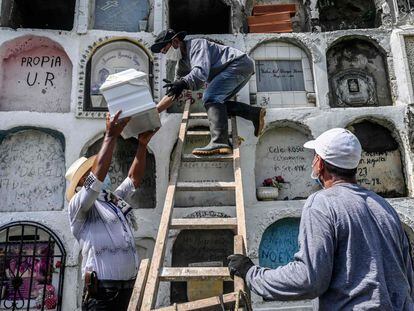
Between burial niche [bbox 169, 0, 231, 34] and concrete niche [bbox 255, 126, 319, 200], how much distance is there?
186cm

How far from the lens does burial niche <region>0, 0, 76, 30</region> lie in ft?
17.9

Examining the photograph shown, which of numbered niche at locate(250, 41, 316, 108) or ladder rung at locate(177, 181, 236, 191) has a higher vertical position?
numbered niche at locate(250, 41, 316, 108)

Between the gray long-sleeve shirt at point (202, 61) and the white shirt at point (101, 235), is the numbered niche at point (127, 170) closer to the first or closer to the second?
the gray long-sleeve shirt at point (202, 61)

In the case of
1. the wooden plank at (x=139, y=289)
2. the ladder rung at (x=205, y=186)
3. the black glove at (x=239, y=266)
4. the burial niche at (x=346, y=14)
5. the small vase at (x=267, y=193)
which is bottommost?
the wooden plank at (x=139, y=289)

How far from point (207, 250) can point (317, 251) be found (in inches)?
128

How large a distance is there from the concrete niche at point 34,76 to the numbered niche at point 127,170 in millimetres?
885

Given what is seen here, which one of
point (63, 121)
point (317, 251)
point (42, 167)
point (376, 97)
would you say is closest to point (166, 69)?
point (63, 121)

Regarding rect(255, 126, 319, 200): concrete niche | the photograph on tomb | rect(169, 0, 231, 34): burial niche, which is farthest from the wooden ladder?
A: rect(169, 0, 231, 34): burial niche

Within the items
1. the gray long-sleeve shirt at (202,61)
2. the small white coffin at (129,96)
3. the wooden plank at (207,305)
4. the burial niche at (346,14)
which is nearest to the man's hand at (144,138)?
the small white coffin at (129,96)

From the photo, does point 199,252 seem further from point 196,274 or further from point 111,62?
point 111,62

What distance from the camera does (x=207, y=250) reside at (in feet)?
15.4

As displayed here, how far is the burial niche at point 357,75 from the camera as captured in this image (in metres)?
5.39

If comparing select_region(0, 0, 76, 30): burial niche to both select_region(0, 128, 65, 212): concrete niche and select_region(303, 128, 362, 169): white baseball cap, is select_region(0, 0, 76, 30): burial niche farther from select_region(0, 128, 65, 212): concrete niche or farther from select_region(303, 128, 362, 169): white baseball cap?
select_region(303, 128, 362, 169): white baseball cap

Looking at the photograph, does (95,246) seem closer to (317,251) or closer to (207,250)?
(317,251)
